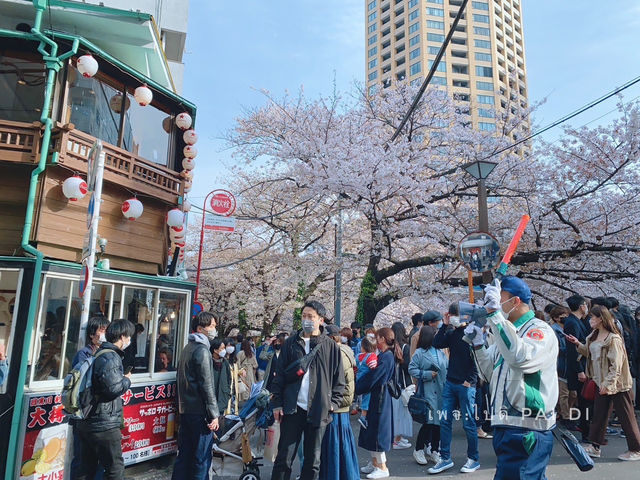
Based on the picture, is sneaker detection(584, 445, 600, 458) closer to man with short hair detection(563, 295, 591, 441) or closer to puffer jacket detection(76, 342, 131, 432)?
man with short hair detection(563, 295, 591, 441)

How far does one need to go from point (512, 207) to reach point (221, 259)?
1527 cm

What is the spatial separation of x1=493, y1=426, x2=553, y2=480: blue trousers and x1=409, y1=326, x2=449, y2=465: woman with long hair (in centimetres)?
304

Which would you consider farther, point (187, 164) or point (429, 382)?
point (187, 164)

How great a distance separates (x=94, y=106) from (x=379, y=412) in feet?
22.3

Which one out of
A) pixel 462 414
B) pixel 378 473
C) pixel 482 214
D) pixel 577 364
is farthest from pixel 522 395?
pixel 482 214

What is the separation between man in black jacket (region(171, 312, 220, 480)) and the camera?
468cm

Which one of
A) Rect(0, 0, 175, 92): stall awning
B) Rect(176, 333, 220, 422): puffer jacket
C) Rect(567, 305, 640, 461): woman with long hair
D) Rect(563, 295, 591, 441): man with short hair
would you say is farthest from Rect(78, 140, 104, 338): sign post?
Rect(563, 295, 591, 441): man with short hair

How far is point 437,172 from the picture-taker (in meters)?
14.4

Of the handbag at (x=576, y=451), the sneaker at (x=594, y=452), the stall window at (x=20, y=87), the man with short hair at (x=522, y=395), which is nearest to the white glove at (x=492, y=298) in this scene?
the man with short hair at (x=522, y=395)

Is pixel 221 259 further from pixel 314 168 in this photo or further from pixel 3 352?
pixel 3 352

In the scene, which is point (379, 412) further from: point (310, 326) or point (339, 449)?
point (310, 326)

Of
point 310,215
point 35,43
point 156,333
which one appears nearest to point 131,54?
point 35,43

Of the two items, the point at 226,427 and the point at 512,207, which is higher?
the point at 512,207

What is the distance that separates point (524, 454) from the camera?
316 cm
